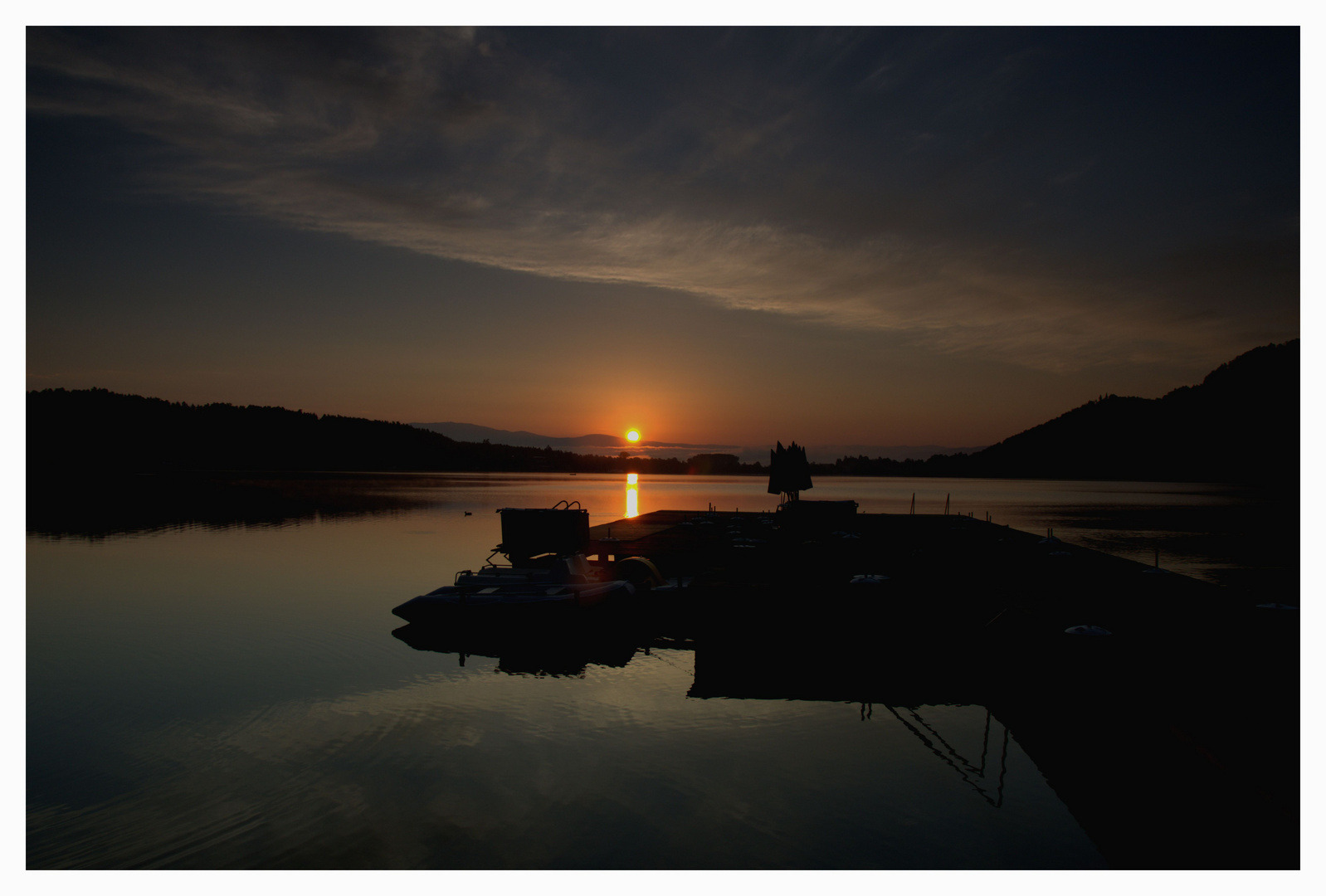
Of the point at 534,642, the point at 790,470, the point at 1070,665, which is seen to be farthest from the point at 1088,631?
the point at 790,470

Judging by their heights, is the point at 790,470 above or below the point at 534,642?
above

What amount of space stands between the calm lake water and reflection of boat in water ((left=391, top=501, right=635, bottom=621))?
164 cm

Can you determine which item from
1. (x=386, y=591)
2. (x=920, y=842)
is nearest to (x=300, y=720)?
(x=920, y=842)

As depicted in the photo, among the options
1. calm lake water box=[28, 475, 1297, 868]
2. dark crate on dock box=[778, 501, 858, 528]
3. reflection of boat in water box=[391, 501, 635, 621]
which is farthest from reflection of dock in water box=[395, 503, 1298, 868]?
dark crate on dock box=[778, 501, 858, 528]

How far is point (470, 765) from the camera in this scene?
40.9 feet

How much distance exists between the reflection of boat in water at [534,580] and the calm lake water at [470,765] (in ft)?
5.38

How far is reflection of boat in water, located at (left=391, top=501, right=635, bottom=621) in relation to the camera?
2142 centimetres

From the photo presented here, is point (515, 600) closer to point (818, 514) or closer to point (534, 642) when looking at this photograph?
point (534, 642)

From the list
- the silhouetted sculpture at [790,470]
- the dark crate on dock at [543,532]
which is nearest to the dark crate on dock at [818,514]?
the silhouetted sculpture at [790,470]

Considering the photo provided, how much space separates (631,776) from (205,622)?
20247 mm

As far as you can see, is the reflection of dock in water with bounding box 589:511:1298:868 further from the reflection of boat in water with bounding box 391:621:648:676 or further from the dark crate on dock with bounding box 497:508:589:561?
the dark crate on dock with bounding box 497:508:589:561

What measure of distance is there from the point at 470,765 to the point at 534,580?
444 inches

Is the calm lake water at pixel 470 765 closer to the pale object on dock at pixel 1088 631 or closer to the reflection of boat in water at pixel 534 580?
the reflection of boat in water at pixel 534 580

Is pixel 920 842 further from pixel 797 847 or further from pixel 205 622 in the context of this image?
pixel 205 622
